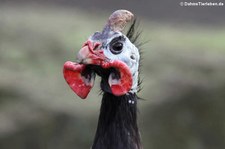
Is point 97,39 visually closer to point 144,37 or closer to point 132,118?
point 132,118

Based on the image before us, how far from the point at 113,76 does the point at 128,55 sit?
118 mm

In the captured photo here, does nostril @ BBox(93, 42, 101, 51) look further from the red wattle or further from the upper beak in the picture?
the red wattle

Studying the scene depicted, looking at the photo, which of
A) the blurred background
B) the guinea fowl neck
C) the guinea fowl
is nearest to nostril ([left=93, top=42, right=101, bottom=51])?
the guinea fowl

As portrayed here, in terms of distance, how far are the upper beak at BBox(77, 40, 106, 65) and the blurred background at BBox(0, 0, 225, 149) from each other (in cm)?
222

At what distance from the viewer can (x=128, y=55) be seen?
3236 mm

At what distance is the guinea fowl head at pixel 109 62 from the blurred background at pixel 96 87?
2113 mm

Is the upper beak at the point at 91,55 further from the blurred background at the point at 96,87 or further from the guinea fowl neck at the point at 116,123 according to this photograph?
the blurred background at the point at 96,87

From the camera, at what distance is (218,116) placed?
19.3 ft

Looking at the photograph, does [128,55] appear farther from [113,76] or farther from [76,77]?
[76,77]

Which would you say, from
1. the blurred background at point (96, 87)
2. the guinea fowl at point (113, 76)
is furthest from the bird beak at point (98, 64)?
the blurred background at point (96, 87)

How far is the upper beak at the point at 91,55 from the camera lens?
3.16m

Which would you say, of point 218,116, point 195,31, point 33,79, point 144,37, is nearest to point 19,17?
point 33,79

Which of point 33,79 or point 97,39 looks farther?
point 33,79

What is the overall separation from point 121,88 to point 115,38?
0.23 meters
